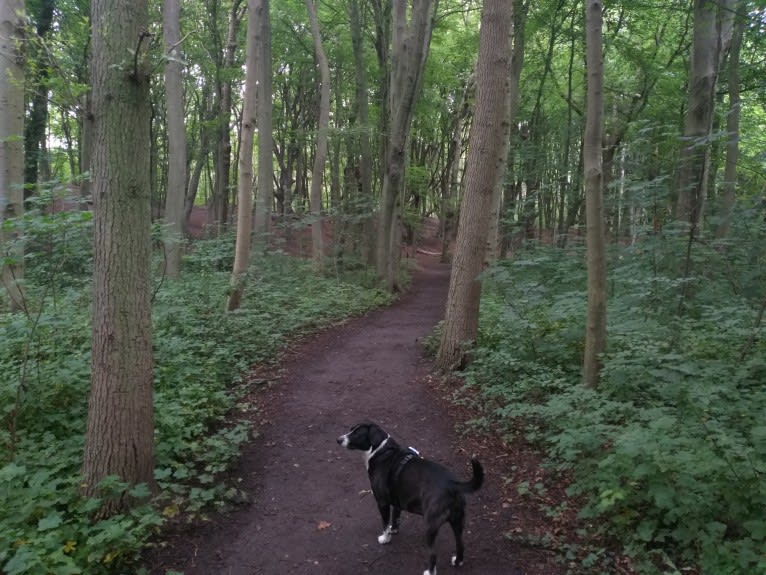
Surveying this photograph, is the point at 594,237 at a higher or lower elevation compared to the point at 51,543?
higher

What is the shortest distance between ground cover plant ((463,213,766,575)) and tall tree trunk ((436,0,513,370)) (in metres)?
0.50

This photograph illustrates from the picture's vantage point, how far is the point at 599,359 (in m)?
5.89

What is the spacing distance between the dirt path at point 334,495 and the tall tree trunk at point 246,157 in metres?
2.34

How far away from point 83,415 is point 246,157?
21.1 ft

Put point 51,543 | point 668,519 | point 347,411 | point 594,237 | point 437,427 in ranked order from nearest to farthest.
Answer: point 51,543
point 668,519
point 594,237
point 437,427
point 347,411

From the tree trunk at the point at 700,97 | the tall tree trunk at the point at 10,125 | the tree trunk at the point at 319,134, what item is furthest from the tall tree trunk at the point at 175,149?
the tree trunk at the point at 700,97

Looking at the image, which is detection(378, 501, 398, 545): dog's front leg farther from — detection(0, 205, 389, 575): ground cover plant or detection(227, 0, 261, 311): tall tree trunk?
detection(227, 0, 261, 311): tall tree trunk

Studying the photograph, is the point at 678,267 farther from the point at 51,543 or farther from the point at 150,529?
the point at 51,543

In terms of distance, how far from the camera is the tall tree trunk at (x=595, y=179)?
5.59 meters

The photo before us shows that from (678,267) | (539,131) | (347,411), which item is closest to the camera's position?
(347,411)

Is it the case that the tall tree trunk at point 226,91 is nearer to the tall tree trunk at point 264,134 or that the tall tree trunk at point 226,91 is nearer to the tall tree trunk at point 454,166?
the tall tree trunk at point 264,134

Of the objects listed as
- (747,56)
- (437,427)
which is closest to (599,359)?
(437,427)

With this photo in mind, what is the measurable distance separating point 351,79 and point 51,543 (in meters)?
24.0

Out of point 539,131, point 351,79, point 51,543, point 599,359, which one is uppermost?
point 351,79
